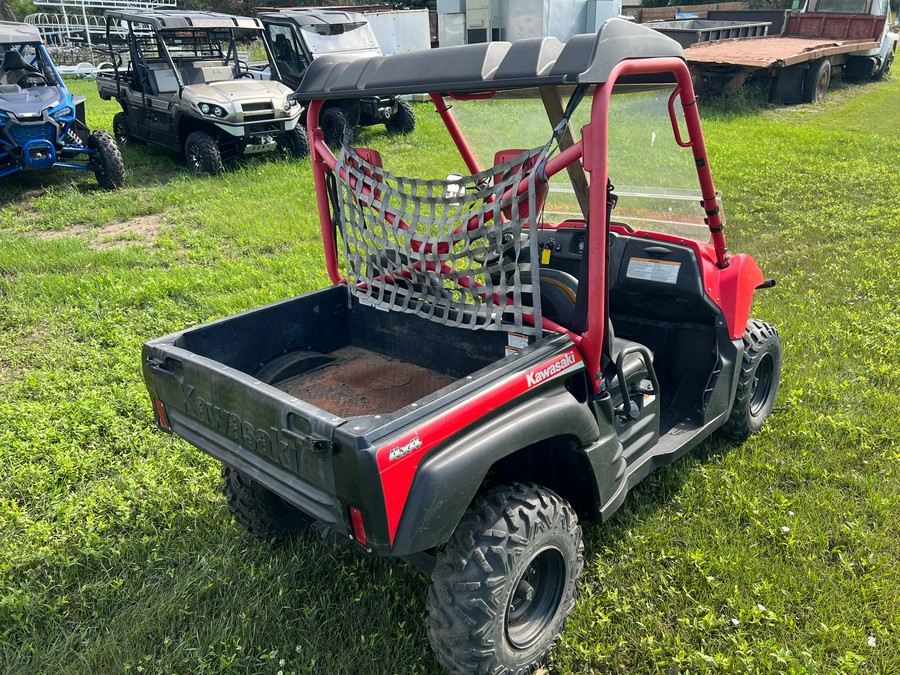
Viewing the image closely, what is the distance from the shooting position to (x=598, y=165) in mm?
2027

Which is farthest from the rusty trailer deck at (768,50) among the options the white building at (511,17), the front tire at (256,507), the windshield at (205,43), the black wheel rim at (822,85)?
the front tire at (256,507)

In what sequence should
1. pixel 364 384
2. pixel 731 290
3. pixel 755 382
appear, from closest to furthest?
pixel 364 384
pixel 731 290
pixel 755 382

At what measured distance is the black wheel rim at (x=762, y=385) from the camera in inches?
141

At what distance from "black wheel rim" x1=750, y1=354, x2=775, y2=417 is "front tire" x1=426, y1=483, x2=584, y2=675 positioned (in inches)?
66.7

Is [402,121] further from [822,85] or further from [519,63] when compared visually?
[519,63]

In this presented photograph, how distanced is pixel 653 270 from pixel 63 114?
7937 millimetres

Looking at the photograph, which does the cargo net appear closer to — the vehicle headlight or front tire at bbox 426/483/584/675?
front tire at bbox 426/483/584/675

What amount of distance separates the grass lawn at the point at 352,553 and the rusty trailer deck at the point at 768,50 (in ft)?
28.4

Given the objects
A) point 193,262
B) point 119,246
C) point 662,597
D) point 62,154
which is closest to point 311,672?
point 662,597

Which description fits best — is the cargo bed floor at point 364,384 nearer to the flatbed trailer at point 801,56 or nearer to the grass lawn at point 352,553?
the grass lawn at point 352,553

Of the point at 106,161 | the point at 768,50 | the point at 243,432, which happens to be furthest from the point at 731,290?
Result: the point at 768,50

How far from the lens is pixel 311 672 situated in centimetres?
234

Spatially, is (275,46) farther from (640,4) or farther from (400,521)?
(640,4)

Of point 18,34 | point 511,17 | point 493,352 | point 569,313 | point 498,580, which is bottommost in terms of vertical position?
point 498,580
